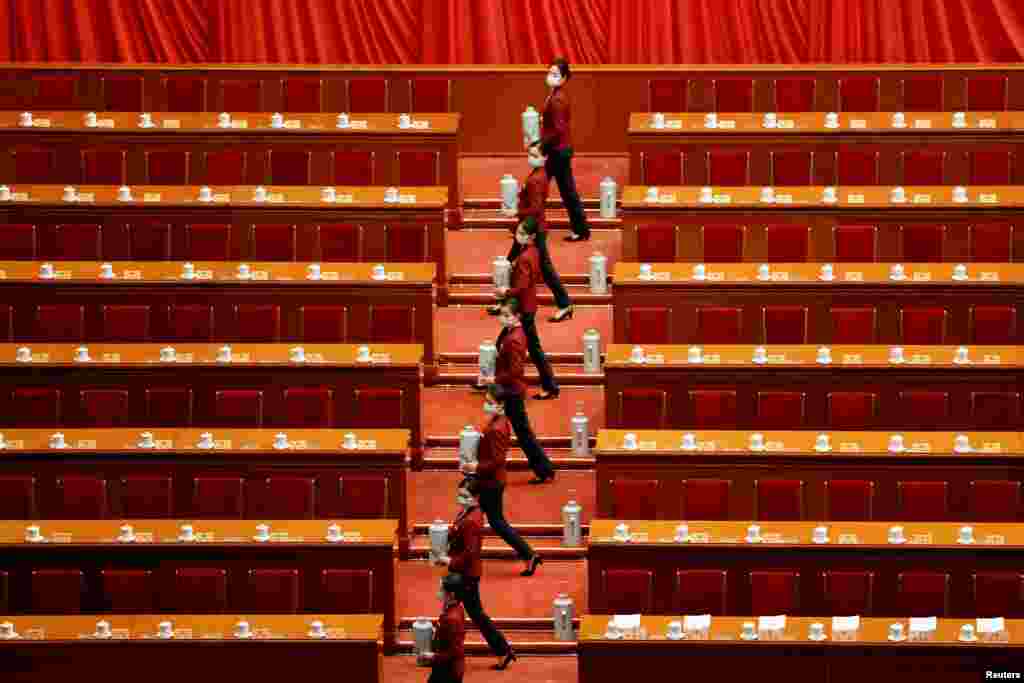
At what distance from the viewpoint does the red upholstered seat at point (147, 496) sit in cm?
938

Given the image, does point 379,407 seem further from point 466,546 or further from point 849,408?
point 849,408

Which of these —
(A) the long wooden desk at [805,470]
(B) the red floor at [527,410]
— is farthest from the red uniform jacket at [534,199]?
(A) the long wooden desk at [805,470]

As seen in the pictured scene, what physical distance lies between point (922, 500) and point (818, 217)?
1.90m

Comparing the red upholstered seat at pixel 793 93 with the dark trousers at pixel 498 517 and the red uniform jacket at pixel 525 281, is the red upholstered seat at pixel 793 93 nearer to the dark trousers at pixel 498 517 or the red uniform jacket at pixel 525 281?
the red uniform jacket at pixel 525 281

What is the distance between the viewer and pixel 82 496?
939 centimetres

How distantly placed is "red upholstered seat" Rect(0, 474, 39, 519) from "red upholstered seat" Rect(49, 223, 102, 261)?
1.70 metres

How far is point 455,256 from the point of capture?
36.6 feet

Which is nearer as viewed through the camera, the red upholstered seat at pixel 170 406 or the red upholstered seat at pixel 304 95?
the red upholstered seat at pixel 170 406

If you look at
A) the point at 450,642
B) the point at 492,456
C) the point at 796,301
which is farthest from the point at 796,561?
the point at 796,301

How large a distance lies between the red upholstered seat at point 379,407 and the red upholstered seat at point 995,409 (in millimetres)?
2256

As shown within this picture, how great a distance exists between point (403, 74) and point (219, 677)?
432 cm

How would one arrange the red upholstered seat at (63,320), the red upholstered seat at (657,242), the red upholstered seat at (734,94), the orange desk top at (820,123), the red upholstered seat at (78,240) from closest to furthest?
the red upholstered seat at (63,320)
the red upholstered seat at (657,242)
the red upholstered seat at (78,240)
the orange desk top at (820,123)
the red upholstered seat at (734,94)

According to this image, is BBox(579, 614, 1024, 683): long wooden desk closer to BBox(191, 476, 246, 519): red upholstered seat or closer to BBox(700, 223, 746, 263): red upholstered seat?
BBox(191, 476, 246, 519): red upholstered seat

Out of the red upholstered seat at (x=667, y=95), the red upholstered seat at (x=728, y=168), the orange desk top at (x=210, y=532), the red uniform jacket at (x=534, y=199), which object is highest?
the red upholstered seat at (x=667, y=95)
